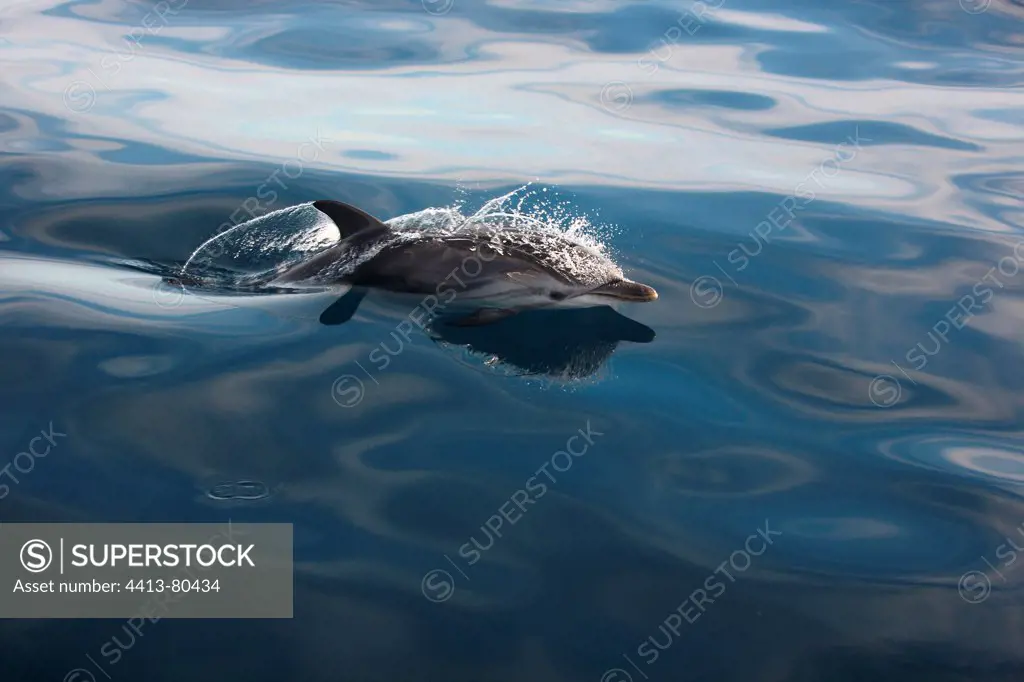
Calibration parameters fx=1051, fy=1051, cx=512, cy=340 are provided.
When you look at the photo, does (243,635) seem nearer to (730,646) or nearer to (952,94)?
(730,646)

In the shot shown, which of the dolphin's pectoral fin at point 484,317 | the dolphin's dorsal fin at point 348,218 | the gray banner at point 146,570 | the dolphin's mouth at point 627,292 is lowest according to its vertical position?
the gray banner at point 146,570

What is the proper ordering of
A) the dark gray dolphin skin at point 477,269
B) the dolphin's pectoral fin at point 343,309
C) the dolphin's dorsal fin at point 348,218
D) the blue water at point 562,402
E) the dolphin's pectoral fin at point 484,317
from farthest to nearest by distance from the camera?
the dolphin's dorsal fin at point 348,218 → the dark gray dolphin skin at point 477,269 → the dolphin's pectoral fin at point 343,309 → the dolphin's pectoral fin at point 484,317 → the blue water at point 562,402

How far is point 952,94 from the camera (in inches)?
596

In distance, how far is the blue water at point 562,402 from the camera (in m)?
4.49

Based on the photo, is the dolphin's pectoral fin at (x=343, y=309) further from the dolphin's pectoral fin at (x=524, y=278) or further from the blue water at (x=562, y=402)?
the dolphin's pectoral fin at (x=524, y=278)

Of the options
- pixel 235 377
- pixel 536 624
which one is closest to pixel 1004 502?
pixel 536 624

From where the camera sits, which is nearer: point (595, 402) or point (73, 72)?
point (595, 402)

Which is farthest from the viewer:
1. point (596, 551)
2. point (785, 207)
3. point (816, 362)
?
point (785, 207)

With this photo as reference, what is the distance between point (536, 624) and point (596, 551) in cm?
60

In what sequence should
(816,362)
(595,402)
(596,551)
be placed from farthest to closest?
1. (816,362)
2. (595,402)
3. (596,551)

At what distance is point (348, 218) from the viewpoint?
7664mm

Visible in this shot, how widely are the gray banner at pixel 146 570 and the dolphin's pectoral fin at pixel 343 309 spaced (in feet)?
7.89

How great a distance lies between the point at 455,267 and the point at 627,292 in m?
1.22

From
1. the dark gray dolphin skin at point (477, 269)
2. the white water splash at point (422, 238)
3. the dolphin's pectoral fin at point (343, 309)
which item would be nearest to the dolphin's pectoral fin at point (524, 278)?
the dark gray dolphin skin at point (477, 269)
